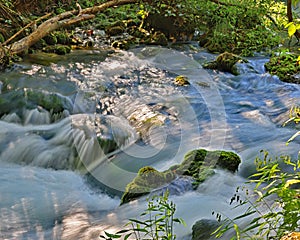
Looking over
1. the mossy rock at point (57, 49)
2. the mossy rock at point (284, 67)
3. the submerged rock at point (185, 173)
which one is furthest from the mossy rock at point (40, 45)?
the submerged rock at point (185, 173)

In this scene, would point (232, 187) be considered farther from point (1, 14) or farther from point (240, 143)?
point (1, 14)

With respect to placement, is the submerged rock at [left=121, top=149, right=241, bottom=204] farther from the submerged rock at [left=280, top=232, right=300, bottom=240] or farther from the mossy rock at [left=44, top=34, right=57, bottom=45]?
the mossy rock at [left=44, top=34, right=57, bottom=45]

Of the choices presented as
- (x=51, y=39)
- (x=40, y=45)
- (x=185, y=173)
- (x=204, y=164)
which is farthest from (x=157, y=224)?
(x=51, y=39)

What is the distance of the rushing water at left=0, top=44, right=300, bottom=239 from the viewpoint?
3.41 meters

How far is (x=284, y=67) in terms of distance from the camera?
7371mm

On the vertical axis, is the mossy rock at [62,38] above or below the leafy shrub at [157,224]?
below

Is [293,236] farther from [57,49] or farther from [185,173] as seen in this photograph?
[57,49]

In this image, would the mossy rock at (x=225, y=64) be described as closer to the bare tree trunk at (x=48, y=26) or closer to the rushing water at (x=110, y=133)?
the rushing water at (x=110, y=133)

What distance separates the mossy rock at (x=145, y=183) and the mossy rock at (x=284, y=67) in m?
4.44

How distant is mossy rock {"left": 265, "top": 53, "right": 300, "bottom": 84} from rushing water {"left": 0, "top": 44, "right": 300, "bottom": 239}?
0.68 ft

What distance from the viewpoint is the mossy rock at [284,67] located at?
701 cm

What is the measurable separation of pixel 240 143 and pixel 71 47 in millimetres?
5628

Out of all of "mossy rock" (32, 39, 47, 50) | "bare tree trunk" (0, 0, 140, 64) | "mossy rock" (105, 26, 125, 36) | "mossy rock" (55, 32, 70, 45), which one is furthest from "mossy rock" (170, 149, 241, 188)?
"mossy rock" (105, 26, 125, 36)

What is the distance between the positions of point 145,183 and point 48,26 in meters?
4.78
